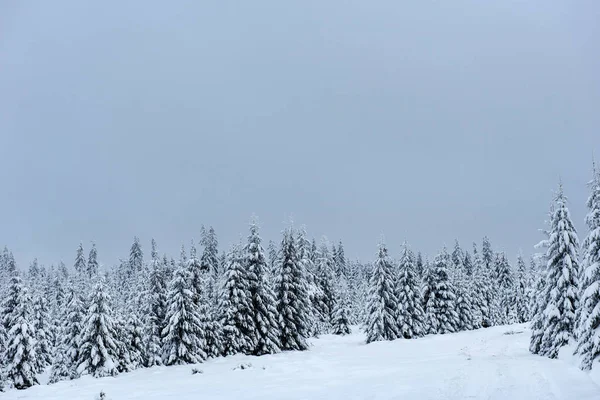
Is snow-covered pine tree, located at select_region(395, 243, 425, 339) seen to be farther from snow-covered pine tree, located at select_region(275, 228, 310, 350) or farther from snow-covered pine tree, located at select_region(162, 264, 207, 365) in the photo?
snow-covered pine tree, located at select_region(162, 264, 207, 365)

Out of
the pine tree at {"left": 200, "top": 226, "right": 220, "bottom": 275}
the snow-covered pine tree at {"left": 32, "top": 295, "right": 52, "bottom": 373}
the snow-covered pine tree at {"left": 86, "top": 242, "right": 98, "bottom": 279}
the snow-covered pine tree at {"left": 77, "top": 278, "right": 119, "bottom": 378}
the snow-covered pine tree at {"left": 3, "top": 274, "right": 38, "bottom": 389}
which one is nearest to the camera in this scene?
the snow-covered pine tree at {"left": 77, "top": 278, "right": 119, "bottom": 378}

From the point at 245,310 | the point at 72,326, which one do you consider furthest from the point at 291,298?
the point at 72,326

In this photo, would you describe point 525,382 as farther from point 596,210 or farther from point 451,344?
point 451,344

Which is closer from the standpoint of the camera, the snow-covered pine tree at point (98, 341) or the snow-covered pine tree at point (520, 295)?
the snow-covered pine tree at point (98, 341)

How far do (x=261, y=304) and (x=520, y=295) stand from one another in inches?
2343

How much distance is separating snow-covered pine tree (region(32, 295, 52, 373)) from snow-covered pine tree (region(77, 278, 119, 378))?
60.1 feet

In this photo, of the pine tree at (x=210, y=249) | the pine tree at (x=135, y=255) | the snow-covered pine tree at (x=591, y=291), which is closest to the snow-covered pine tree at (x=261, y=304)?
the snow-covered pine tree at (x=591, y=291)

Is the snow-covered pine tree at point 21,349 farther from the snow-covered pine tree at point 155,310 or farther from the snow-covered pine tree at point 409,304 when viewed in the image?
the snow-covered pine tree at point 409,304

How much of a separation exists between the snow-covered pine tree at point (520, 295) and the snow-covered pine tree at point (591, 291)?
59.4 metres

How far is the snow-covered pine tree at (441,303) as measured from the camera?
55156 millimetres

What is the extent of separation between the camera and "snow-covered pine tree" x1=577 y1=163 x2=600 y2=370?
2009 centimetres

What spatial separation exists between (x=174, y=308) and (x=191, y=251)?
601cm

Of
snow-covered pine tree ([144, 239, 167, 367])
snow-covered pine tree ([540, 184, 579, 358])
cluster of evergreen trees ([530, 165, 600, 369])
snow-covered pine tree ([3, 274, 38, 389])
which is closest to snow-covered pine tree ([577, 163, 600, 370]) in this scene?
cluster of evergreen trees ([530, 165, 600, 369])

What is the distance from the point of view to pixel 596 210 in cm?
2227
